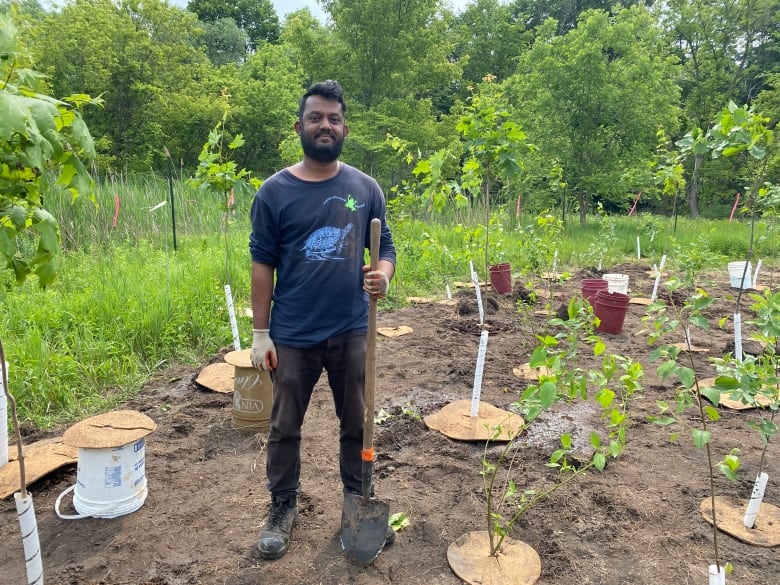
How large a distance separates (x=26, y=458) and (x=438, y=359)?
3.20 metres

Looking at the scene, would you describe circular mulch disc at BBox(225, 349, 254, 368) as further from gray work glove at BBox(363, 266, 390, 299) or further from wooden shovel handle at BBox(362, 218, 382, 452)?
gray work glove at BBox(363, 266, 390, 299)

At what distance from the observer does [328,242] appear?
7.44 ft

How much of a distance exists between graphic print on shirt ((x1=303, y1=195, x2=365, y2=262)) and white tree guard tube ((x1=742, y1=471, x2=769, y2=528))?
7.14 ft

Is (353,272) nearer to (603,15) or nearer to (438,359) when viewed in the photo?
(438,359)

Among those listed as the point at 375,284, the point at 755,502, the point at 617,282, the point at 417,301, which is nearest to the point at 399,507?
the point at 375,284

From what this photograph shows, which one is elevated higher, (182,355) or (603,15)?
(603,15)

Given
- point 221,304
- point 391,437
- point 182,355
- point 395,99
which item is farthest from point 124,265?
point 395,99

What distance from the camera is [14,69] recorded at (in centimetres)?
150

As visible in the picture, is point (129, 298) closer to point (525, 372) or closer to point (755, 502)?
point (525, 372)

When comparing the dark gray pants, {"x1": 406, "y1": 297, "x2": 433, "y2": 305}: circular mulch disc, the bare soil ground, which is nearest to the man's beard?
the dark gray pants

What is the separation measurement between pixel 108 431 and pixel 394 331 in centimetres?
345

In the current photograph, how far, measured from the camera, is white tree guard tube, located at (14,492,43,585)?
1789 mm

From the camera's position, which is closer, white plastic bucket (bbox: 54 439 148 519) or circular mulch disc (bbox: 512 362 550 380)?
white plastic bucket (bbox: 54 439 148 519)

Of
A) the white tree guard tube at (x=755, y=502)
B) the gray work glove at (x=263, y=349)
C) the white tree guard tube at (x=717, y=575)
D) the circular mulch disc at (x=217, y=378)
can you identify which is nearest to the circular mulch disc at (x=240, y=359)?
the circular mulch disc at (x=217, y=378)
